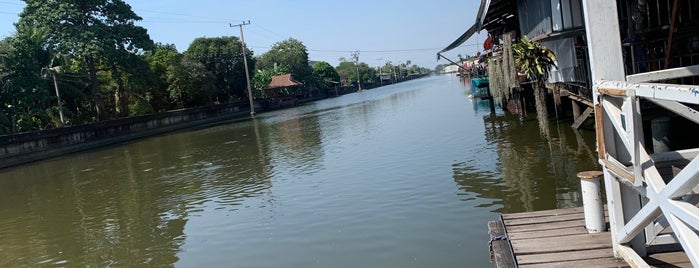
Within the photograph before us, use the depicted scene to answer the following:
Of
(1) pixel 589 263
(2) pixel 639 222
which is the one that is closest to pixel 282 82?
(1) pixel 589 263

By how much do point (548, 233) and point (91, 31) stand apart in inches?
1483

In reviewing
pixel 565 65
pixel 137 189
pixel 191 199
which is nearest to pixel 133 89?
pixel 137 189

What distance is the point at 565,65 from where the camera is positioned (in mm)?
13633

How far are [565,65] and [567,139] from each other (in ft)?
6.42

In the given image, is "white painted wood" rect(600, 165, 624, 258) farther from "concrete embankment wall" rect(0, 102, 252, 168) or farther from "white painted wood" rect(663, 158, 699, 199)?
"concrete embankment wall" rect(0, 102, 252, 168)

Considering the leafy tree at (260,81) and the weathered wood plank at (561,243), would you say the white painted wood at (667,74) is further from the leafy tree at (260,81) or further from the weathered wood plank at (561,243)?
the leafy tree at (260,81)

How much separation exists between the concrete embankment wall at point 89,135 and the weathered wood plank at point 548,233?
2701cm

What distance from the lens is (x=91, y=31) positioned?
35.7 metres

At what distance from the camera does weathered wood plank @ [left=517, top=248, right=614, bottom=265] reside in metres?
3.83

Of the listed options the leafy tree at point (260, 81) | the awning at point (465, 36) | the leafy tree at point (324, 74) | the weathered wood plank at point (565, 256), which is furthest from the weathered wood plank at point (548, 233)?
the leafy tree at point (324, 74)

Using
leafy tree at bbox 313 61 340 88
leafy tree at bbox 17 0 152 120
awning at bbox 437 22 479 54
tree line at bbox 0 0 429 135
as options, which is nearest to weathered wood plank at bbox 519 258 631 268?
awning at bbox 437 22 479 54

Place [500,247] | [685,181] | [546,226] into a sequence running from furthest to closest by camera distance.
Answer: [546,226] → [500,247] → [685,181]

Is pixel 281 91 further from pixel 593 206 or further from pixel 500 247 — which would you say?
pixel 593 206

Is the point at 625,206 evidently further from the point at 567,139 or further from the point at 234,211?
the point at 567,139
